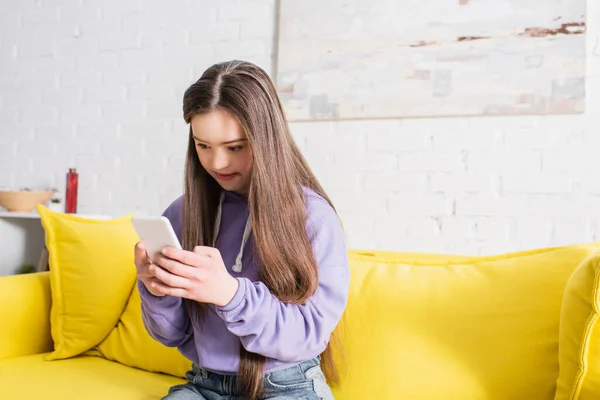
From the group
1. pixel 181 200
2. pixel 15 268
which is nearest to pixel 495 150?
pixel 181 200

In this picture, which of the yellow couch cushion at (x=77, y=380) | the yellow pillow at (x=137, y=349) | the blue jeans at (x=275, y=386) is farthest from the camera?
the yellow pillow at (x=137, y=349)

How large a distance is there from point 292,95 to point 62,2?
1.35 meters

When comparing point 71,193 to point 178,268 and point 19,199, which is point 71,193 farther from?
point 178,268

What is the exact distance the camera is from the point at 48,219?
5.47 feet

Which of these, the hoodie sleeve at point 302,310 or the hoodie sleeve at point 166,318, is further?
the hoodie sleeve at point 166,318

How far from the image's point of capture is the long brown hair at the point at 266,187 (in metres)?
1.11

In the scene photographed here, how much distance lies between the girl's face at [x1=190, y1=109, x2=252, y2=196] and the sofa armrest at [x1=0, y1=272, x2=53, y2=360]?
80 centimetres

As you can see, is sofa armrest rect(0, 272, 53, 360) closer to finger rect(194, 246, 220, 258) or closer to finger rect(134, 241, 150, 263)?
finger rect(134, 241, 150, 263)

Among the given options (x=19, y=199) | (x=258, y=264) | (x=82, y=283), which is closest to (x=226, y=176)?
(x=258, y=264)

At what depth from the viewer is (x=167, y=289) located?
98 centimetres

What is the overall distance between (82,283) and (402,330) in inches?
35.8

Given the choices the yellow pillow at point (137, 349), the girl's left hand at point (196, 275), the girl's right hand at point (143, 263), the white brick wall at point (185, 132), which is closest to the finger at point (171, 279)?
the girl's left hand at point (196, 275)

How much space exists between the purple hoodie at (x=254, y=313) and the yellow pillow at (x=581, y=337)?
16.2 inches

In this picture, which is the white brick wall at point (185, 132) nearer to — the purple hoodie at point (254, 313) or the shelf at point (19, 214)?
the shelf at point (19, 214)
